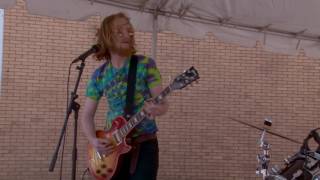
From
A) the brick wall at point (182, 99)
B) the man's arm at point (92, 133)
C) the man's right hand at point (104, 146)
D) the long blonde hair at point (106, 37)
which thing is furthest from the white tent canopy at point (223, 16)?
the brick wall at point (182, 99)

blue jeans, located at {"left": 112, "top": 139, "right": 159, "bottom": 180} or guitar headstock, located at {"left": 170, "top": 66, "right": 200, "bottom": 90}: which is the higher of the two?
guitar headstock, located at {"left": 170, "top": 66, "right": 200, "bottom": 90}

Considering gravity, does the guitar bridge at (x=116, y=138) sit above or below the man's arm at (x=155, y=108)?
below

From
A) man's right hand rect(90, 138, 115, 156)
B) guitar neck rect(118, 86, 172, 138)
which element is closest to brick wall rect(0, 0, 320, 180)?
man's right hand rect(90, 138, 115, 156)

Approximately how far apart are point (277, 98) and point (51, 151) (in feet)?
13.3

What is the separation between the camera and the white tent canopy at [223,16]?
490 cm

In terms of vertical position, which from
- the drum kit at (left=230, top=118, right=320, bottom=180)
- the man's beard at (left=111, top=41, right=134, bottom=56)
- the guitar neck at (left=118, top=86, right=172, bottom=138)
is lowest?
the drum kit at (left=230, top=118, right=320, bottom=180)

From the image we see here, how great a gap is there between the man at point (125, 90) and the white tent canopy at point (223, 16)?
102 cm

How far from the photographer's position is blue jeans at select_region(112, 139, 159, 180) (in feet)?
12.1

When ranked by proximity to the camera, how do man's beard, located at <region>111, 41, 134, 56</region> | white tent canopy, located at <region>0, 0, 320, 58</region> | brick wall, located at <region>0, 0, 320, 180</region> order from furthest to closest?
1. brick wall, located at <region>0, 0, 320, 180</region>
2. white tent canopy, located at <region>0, 0, 320, 58</region>
3. man's beard, located at <region>111, 41, 134, 56</region>

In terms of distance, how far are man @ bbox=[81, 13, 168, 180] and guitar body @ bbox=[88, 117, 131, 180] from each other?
3 cm

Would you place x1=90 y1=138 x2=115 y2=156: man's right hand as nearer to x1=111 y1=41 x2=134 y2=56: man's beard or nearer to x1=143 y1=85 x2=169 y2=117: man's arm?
x1=143 y1=85 x2=169 y2=117: man's arm

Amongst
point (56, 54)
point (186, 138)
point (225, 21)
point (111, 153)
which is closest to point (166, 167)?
point (186, 138)

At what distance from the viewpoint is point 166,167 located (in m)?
9.66

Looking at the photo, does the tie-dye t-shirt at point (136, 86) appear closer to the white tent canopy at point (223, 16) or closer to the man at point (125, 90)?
the man at point (125, 90)
